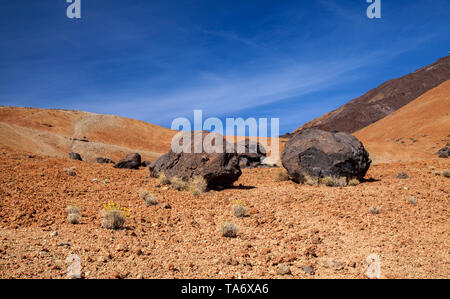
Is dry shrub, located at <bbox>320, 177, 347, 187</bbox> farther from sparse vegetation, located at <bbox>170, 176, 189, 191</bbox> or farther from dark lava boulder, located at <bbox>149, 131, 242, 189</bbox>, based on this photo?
sparse vegetation, located at <bbox>170, 176, 189, 191</bbox>

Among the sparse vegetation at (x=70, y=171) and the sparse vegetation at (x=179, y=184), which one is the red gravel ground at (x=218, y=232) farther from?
the sparse vegetation at (x=70, y=171)

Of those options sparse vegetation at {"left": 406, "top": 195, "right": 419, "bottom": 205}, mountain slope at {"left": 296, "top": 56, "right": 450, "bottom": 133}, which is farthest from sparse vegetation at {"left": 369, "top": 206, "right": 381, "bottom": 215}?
mountain slope at {"left": 296, "top": 56, "right": 450, "bottom": 133}

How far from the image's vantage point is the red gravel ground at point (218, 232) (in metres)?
5.57

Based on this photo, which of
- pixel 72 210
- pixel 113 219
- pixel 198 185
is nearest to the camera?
pixel 113 219

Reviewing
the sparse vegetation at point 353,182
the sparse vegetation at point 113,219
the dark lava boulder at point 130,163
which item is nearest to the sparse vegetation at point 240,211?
the sparse vegetation at point 113,219

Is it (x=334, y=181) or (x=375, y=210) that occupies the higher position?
(x=334, y=181)

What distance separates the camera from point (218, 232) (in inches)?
307

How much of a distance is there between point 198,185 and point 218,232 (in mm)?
4560

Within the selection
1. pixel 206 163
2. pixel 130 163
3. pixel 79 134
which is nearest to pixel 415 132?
pixel 130 163

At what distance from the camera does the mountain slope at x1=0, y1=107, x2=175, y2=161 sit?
3647 cm

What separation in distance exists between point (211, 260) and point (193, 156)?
7600 mm

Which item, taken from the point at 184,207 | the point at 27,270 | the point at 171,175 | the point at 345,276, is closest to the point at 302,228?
the point at 345,276

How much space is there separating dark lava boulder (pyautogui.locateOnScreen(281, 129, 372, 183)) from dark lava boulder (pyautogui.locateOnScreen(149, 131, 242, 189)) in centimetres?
271

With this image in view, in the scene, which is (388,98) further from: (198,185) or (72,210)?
(72,210)
